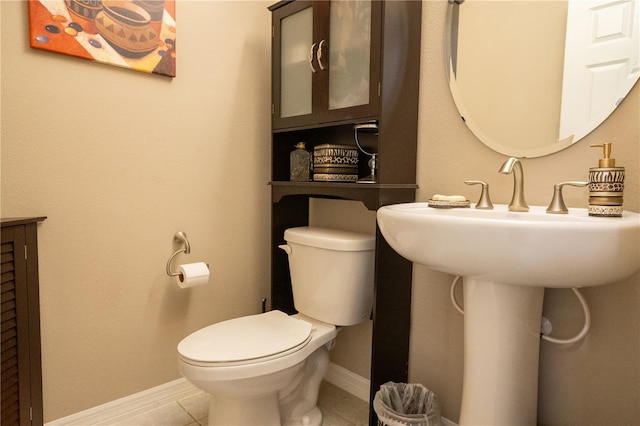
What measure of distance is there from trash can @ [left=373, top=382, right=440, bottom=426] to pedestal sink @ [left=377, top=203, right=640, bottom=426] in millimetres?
207

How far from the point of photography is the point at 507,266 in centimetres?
80

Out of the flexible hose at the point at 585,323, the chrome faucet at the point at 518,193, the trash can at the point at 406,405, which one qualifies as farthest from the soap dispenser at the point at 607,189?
the trash can at the point at 406,405

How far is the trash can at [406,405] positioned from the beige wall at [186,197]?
12cm

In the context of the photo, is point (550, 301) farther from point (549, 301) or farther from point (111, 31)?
point (111, 31)

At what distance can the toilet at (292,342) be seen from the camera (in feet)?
4.04

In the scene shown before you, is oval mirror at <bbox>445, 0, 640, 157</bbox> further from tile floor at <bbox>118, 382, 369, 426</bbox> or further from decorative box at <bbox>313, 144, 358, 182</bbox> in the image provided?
tile floor at <bbox>118, 382, 369, 426</bbox>

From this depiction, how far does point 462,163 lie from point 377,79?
16.9 inches

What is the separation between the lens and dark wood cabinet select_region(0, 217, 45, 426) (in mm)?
1229

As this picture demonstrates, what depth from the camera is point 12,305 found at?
1263 mm

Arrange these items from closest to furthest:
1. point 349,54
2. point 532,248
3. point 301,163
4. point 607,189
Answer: point 532,248 → point 607,189 → point 349,54 → point 301,163

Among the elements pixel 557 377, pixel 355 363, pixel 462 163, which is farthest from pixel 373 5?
pixel 355 363

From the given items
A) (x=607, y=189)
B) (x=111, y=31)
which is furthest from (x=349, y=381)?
(x=111, y=31)

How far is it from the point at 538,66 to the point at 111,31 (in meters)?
1.51

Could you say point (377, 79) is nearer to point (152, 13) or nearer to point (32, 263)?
point (152, 13)
